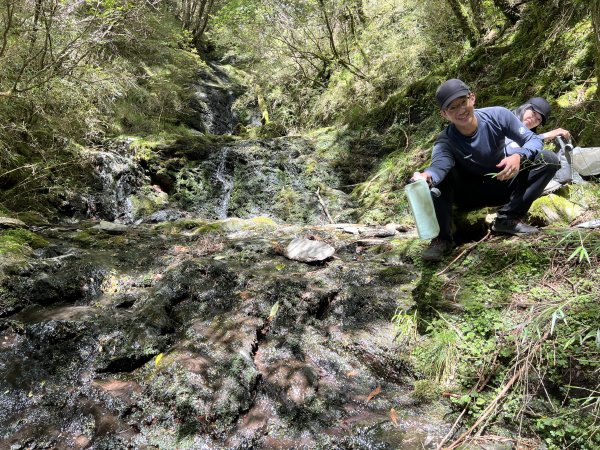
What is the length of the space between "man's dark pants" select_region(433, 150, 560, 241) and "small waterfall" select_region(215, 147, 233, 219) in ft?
21.9

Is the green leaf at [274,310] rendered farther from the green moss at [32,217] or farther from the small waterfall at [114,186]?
the small waterfall at [114,186]

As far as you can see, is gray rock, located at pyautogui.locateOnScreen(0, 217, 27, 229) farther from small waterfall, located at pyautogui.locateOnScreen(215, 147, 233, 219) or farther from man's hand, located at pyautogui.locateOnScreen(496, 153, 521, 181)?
man's hand, located at pyautogui.locateOnScreen(496, 153, 521, 181)

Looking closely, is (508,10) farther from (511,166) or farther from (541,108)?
(511,166)

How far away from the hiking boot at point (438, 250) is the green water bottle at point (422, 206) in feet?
2.59

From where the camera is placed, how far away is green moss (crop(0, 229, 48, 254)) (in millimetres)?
4164

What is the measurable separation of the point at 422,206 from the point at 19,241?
4779mm

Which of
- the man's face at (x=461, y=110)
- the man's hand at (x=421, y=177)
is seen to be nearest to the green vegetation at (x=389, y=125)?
the man's hand at (x=421, y=177)

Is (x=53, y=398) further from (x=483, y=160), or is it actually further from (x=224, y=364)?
(x=483, y=160)

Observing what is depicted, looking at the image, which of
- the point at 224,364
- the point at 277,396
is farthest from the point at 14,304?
the point at 277,396

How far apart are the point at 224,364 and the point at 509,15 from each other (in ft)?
27.5

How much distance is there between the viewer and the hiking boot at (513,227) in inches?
124

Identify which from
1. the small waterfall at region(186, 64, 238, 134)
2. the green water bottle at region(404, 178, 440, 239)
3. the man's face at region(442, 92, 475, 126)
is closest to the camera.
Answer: the green water bottle at region(404, 178, 440, 239)

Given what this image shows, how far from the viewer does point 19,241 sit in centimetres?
459

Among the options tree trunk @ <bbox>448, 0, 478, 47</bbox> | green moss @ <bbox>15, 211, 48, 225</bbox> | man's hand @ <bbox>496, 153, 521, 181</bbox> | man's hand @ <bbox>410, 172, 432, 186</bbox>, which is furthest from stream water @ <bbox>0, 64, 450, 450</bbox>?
tree trunk @ <bbox>448, 0, 478, 47</bbox>
